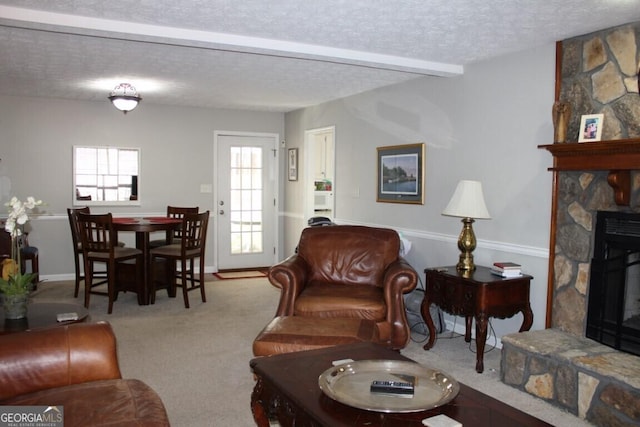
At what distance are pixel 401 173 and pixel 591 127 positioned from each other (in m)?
2.09

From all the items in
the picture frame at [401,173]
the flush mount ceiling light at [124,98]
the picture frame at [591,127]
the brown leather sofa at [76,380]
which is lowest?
the brown leather sofa at [76,380]

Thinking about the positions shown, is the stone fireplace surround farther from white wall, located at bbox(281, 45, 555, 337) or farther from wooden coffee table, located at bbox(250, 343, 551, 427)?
wooden coffee table, located at bbox(250, 343, 551, 427)

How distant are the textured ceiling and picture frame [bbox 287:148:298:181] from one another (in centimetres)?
198

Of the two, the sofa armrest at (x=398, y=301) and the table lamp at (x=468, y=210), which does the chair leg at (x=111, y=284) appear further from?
the table lamp at (x=468, y=210)

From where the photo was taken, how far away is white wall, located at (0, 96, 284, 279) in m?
6.43

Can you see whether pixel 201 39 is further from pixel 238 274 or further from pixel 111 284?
pixel 238 274

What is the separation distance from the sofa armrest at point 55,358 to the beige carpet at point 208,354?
0.78 metres

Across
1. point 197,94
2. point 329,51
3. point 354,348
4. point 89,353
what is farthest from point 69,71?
point 354,348

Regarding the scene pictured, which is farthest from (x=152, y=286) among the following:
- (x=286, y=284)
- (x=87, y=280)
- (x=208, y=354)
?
(x=286, y=284)

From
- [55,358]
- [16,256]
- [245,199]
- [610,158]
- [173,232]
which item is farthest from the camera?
[245,199]

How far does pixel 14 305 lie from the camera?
9.68ft

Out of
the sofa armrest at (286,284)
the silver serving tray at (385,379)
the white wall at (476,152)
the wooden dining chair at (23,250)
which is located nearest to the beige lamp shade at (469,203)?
the white wall at (476,152)

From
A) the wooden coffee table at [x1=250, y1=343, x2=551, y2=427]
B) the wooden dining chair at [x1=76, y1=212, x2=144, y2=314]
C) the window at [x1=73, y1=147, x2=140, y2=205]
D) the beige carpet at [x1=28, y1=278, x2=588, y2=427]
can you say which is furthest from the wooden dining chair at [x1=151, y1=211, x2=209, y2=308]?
the wooden coffee table at [x1=250, y1=343, x2=551, y2=427]

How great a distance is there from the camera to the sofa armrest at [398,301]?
366 centimetres
